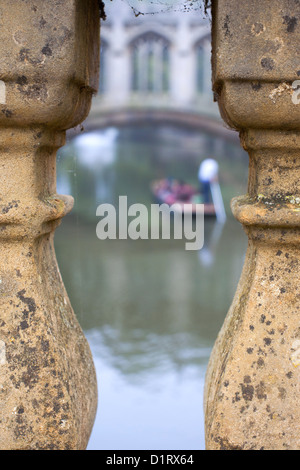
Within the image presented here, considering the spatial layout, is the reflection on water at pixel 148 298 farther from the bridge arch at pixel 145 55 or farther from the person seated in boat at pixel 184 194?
the bridge arch at pixel 145 55

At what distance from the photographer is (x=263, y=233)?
1.06 meters

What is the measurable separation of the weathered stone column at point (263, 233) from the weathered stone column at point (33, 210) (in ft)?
0.97

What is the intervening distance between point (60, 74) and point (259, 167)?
1.45 ft

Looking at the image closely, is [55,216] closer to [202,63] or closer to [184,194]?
[184,194]

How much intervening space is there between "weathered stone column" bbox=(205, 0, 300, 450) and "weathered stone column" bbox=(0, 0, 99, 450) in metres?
0.30

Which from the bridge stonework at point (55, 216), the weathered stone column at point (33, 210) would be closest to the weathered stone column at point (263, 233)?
the bridge stonework at point (55, 216)

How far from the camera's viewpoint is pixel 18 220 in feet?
3.45

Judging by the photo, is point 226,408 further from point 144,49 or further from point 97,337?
point 144,49

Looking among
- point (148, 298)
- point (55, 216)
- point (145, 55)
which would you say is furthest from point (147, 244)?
point (145, 55)

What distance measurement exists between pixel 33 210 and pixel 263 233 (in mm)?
477

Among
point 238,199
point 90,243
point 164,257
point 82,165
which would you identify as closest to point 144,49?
point 82,165

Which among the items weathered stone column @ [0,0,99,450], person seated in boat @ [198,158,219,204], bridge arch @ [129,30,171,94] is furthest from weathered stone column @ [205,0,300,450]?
bridge arch @ [129,30,171,94]

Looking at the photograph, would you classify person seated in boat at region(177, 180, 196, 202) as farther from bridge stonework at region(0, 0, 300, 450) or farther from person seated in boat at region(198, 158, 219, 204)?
bridge stonework at region(0, 0, 300, 450)

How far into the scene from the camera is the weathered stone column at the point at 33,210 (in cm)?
98
